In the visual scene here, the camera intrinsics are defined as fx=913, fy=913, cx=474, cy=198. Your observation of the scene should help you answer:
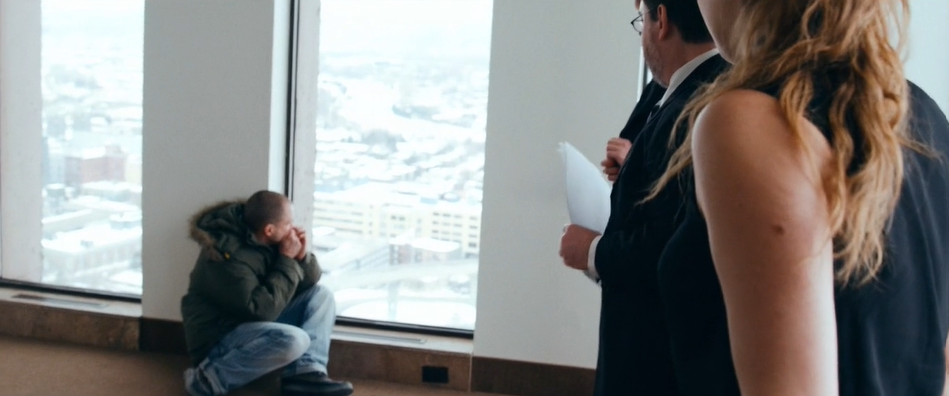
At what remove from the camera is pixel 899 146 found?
84cm

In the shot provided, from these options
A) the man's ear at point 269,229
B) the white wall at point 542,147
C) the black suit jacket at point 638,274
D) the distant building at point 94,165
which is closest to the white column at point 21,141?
the distant building at point 94,165

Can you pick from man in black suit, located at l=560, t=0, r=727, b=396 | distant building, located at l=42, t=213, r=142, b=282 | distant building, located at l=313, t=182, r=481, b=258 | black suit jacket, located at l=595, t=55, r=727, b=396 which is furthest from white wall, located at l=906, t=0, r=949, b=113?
distant building, located at l=42, t=213, r=142, b=282

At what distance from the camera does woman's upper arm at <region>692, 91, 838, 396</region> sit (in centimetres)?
75

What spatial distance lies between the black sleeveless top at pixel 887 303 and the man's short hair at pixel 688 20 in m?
0.73

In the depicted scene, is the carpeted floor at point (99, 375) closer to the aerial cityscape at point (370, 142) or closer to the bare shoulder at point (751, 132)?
the aerial cityscape at point (370, 142)

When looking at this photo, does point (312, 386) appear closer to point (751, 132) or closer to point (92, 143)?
point (92, 143)

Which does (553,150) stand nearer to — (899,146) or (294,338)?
(294,338)

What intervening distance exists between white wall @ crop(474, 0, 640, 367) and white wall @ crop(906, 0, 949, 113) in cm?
96

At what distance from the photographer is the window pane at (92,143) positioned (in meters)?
4.10

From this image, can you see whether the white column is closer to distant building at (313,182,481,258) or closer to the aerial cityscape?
the aerial cityscape

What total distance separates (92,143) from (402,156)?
1.49m

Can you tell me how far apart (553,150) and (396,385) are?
114 cm

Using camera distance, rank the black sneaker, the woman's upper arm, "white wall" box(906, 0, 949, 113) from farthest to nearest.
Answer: the black sneaker < "white wall" box(906, 0, 949, 113) < the woman's upper arm

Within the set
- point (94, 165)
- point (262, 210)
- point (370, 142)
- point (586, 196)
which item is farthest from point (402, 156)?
point (586, 196)
